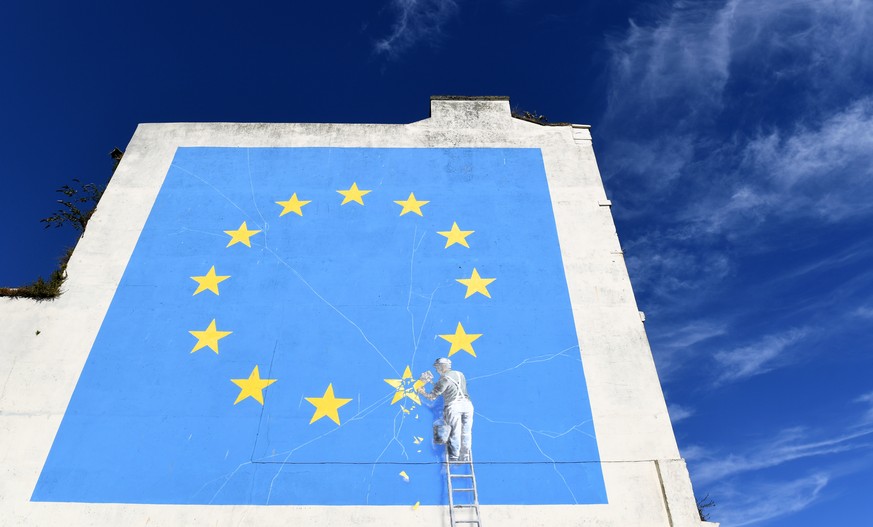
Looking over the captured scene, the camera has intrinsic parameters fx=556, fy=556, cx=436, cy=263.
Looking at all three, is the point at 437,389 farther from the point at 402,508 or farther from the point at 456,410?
the point at 402,508

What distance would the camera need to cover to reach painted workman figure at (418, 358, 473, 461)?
913cm

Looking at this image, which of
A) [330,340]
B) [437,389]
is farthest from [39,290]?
[437,389]

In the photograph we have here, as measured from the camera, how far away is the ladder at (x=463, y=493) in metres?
8.56

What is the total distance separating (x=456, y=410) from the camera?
9188 millimetres

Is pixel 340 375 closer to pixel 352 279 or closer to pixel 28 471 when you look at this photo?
pixel 352 279

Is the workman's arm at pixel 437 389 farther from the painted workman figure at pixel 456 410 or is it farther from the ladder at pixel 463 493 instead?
the ladder at pixel 463 493

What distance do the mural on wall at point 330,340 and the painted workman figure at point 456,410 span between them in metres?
0.28

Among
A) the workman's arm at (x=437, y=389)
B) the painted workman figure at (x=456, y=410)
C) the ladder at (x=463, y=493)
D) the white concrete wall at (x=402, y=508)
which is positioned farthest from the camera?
the workman's arm at (x=437, y=389)

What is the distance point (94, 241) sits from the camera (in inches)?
463

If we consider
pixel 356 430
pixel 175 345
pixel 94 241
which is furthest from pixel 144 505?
pixel 94 241

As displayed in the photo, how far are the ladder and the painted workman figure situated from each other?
0.42 feet

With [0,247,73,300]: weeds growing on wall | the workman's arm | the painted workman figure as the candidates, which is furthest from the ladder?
[0,247,73,300]: weeds growing on wall

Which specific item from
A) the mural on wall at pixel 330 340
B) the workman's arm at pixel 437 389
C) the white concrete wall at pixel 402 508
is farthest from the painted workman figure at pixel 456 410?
the white concrete wall at pixel 402 508

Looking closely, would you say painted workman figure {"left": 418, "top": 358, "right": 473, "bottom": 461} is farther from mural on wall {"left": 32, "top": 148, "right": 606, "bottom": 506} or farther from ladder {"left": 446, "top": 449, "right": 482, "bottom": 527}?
mural on wall {"left": 32, "top": 148, "right": 606, "bottom": 506}
